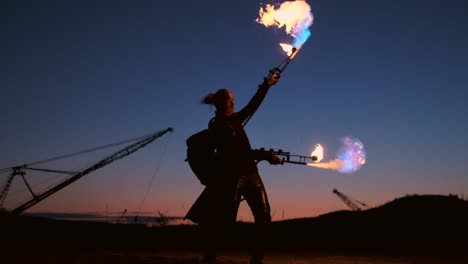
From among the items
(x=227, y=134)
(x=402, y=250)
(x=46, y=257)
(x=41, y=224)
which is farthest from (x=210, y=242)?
(x=41, y=224)

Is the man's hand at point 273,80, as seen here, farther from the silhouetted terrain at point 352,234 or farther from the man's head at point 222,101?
the silhouetted terrain at point 352,234

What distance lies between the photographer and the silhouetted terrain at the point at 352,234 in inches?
474

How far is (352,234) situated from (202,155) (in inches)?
410

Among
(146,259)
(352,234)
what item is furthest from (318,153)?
(352,234)

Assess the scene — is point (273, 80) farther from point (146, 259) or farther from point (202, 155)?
point (146, 259)

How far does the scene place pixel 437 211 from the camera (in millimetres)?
17000

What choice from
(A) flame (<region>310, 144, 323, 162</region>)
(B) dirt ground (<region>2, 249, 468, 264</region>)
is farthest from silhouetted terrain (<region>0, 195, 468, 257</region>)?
(A) flame (<region>310, 144, 323, 162</region>)

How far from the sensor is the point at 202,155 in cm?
745

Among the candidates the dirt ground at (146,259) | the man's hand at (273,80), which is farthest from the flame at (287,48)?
the dirt ground at (146,259)

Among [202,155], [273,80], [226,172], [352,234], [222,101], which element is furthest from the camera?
[352,234]

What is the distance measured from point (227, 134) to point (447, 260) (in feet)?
18.7

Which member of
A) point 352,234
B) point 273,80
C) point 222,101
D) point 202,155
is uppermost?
point 273,80

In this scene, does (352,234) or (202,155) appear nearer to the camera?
(202,155)

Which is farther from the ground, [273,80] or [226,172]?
[273,80]
